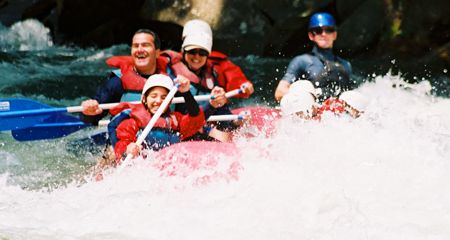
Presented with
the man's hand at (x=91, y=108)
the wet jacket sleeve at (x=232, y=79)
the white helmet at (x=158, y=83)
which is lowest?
the man's hand at (x=91, y=108)

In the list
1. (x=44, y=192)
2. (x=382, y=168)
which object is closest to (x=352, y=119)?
(x=382, y=168)

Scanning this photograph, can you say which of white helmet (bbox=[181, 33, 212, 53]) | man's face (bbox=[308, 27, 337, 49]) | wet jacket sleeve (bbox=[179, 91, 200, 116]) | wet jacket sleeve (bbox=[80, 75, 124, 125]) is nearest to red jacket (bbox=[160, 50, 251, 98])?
white helmet (bbox=[181, 33, 212, 53])

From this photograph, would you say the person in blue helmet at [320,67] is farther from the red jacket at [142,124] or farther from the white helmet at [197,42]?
the red jacket at [142,124]

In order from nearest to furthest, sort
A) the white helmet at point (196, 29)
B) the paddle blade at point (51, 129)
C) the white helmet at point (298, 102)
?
1. the white helmet at point (298, 102)
2. the white helmet at point (196, 29)
3. the paddle blade at point (51, 129)

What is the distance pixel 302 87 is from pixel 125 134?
4.23 ft

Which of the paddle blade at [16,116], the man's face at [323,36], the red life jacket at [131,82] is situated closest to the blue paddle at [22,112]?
the paddle blade at [16,116]

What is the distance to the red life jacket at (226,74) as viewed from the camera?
18.0 feet

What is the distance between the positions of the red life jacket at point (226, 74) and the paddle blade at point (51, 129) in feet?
3.65

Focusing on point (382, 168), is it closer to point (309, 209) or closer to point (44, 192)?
point (309, 209)

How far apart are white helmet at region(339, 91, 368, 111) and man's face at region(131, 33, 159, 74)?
4.55 feet

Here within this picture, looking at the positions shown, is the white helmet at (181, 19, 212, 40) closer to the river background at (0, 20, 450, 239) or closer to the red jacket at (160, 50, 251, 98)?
the red jacket at (160, 50, 251, 98)

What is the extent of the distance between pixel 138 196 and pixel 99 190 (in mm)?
381

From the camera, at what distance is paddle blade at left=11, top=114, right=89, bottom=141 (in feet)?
17.2

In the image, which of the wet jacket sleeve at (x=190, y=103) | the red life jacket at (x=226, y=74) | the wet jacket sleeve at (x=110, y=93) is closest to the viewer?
the wet jacket sleeve at (x=190, y=103)
